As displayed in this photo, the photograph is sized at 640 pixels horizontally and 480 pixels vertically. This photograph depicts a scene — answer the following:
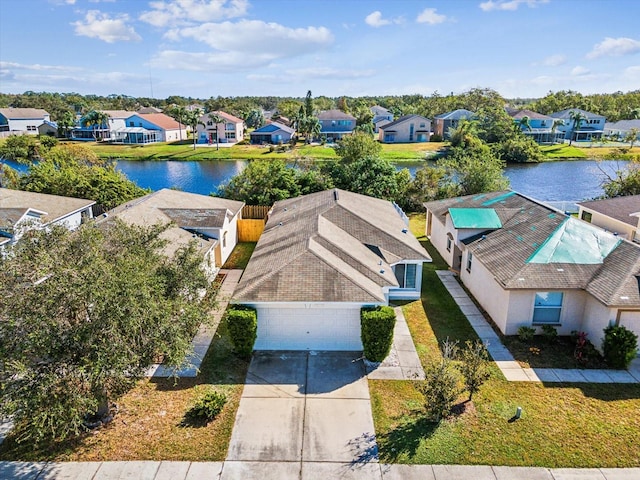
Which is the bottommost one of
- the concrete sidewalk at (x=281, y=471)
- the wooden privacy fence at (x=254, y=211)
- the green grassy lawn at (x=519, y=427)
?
the concrete sidewalk at (x=281, y=471)

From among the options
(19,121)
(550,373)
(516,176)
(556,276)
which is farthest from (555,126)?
(19,121)

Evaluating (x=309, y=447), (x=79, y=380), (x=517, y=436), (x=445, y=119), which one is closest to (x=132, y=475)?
(x=79, y=380)

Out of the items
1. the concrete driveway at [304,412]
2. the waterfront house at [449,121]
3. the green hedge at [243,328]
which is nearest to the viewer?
the concrete driveway at [304,412]

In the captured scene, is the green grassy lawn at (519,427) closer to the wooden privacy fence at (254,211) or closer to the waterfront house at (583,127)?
the wooden privacy fence at (254,211)

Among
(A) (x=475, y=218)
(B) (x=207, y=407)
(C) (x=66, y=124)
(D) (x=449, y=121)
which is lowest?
(B) (x=207, y=407)

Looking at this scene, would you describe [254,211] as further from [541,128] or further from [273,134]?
[541,128]

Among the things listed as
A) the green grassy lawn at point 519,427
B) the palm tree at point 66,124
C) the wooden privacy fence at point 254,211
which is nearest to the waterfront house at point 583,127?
the wooden privacy fence at point 254,211

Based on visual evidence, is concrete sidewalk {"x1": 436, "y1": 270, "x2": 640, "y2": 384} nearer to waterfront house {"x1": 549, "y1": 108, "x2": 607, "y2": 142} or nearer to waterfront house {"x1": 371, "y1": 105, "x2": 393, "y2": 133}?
waterfront house {"x1": 549, "y1": 108, "x2": 607, "y2": 142}
